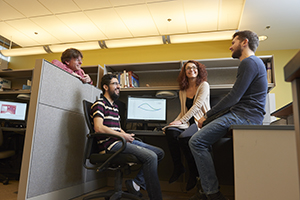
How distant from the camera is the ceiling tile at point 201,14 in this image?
3.06 m

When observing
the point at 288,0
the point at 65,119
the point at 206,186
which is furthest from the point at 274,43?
the point at 65,119

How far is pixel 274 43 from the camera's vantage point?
3.53 metres

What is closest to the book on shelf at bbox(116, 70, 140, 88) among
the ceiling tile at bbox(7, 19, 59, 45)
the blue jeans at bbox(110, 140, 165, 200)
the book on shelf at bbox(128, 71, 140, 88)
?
the book on shelf at bbox(128, 71, 140, 88)

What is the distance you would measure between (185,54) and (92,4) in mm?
1519

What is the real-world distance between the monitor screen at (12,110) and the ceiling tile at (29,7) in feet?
4.34

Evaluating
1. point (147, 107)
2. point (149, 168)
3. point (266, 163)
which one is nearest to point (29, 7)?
point (147, 107)

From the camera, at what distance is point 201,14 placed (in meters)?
3.29

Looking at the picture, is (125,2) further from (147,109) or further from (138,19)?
(147,109)

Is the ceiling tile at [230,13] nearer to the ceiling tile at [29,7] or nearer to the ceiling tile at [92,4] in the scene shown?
the ceiling tile at [92,4]

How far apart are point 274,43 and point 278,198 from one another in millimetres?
3028

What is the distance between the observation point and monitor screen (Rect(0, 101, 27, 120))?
340 cm

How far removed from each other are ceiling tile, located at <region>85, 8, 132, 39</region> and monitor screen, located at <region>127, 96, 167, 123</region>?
1353 millimetres

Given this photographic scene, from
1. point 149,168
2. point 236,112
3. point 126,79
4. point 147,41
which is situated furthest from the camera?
point 147,41

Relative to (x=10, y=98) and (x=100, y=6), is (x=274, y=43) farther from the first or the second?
(x=10, y=98)
